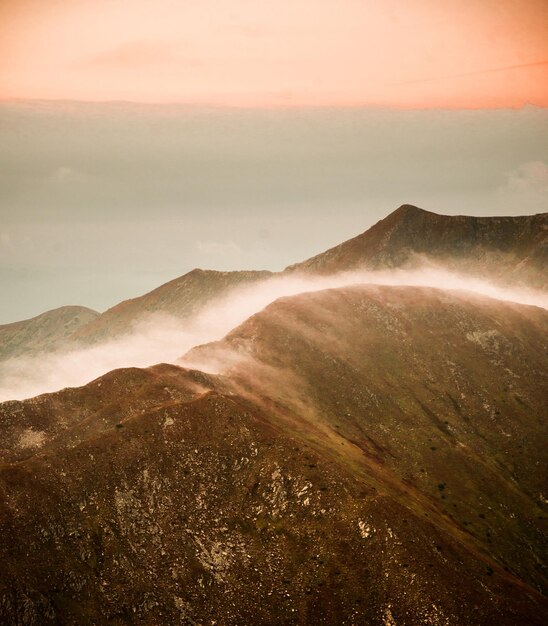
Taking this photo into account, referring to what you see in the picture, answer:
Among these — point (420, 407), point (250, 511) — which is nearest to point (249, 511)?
point (250, 511)

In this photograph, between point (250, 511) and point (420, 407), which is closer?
point (250, 511)

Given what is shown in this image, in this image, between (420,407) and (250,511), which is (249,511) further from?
(420,407)

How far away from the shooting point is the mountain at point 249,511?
76062 millimetres

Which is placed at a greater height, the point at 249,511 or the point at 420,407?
the point at 249,511

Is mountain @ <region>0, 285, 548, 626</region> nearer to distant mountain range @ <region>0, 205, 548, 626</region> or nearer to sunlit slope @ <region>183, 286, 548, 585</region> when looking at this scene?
distant mountain range @ <region>0, 205, 548, 626</region>

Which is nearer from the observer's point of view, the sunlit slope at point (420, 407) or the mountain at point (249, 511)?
the mountain at point (249, 511)

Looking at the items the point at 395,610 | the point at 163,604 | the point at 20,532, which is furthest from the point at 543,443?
the point at 20,532

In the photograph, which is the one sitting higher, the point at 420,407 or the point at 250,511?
the point at 250,511

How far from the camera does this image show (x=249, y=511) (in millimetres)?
92188

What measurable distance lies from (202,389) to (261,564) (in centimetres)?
4713

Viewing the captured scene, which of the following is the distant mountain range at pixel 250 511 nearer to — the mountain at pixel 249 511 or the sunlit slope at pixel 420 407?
the mountain at pixel 249 511

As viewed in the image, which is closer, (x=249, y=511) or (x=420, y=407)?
(x=249, y=511)


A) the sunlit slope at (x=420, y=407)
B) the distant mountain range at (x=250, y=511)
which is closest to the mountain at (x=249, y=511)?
the distant mountain range at (x=250, y=511)

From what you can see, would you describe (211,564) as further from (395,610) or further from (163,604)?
(395,610)
